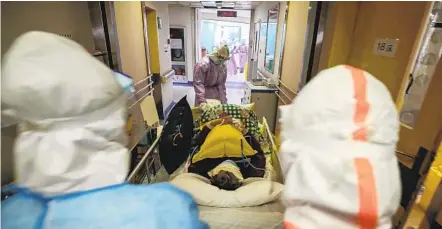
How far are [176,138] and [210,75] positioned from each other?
1294 millimetres

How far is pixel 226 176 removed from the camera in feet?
2.96

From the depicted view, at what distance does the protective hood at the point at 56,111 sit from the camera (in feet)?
1.10

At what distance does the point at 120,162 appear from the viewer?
42 cm

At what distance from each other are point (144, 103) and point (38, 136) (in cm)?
53

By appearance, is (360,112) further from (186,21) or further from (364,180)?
(186,21)

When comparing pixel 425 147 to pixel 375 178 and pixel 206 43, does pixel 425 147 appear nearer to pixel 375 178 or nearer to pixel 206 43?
pixel 375 178

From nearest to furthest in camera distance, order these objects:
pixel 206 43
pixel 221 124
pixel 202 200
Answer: pixel 202 200, pixel 221 124, pixel 206 43

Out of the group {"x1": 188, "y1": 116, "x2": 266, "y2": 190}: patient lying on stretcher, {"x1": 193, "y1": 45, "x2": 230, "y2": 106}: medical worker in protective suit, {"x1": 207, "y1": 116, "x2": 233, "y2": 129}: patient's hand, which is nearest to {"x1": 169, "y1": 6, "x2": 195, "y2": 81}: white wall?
{"x1": 193, "y1": 45, "x2": 230, "y2": 106}: medical worker in protective suit

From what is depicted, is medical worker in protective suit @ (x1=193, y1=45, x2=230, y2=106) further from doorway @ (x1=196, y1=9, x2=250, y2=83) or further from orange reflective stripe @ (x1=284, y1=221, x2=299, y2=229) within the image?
doorway @ (x1=196, y1=9, x2=250, y2=83)

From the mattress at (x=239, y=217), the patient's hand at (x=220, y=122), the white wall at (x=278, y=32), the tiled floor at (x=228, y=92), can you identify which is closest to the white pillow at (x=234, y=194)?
the mattress at (x=239, y=217)

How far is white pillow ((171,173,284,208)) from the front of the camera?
2.57 ft

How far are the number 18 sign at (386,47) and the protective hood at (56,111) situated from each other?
59 cm

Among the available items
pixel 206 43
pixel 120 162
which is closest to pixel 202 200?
pixel 120 162

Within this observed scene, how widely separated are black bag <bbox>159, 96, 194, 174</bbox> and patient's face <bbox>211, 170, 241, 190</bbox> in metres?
0.25
